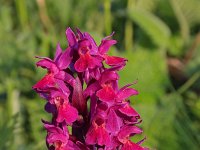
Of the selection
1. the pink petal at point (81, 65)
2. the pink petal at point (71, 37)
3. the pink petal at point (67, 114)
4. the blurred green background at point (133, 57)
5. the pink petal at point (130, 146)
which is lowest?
the pink petal at point (130, 146)

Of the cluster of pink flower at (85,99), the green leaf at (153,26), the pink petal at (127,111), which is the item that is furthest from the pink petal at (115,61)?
the green leaf at (153,26)

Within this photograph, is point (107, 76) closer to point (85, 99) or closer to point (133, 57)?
point (85, 99)

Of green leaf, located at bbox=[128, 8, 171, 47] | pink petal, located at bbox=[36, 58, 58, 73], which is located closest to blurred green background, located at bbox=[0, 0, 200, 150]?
green leaf, located at bbox=[128, 8, 171, 47]

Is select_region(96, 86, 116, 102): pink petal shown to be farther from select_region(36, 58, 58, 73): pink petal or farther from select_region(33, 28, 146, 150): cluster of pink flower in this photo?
select_region(36, 58, 58, 73): pink petal

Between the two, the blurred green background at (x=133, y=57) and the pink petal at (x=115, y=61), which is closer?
the pink petal at (x=115, y=61)

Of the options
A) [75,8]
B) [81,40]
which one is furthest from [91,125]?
[75,8]

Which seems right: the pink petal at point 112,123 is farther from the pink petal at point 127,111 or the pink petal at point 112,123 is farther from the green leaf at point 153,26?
the green leaf at point 153,26

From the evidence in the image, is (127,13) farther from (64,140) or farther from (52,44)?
(64,140)
